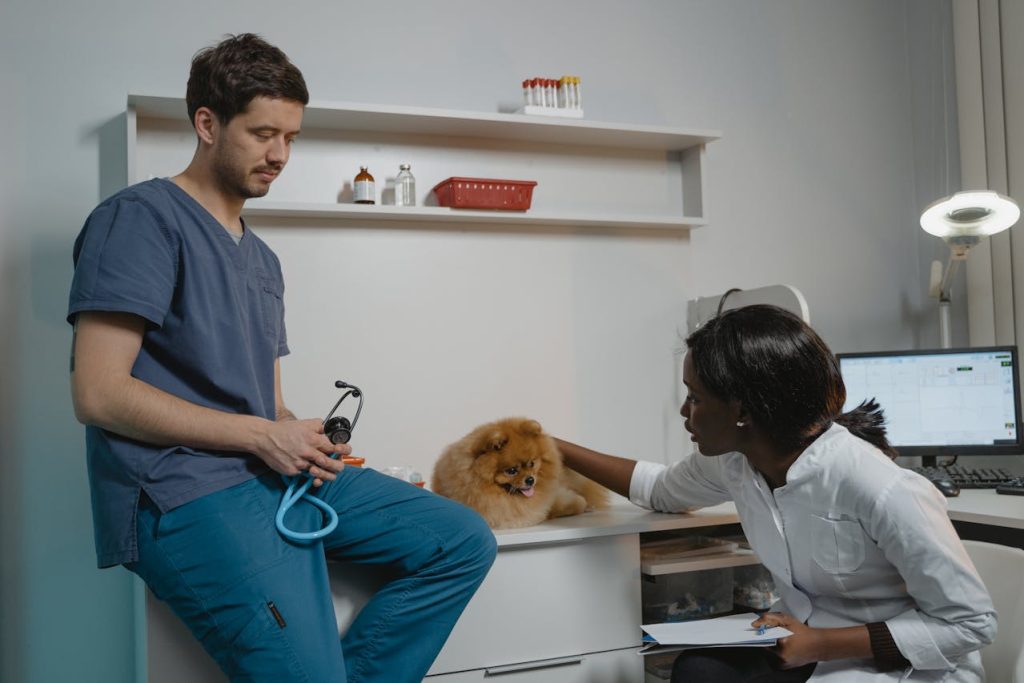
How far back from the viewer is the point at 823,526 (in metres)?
1.44

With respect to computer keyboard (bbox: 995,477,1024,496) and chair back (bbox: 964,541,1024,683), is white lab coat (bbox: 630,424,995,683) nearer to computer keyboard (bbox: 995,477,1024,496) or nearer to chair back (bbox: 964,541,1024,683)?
chair back (bbox: 964,541,1024,683)

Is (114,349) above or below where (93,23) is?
below

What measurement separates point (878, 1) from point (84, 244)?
2742 millimetres

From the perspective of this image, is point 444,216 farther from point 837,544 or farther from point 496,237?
point 837,544

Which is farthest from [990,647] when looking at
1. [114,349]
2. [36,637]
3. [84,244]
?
[36,637]

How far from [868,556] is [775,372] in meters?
0.32

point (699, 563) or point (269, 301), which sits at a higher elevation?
point (269, 301)

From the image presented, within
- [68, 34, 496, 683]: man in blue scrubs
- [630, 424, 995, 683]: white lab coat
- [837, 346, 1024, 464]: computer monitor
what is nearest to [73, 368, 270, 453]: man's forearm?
[68, 34, 496, 683]: man in blue scrubs

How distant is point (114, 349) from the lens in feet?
4.31

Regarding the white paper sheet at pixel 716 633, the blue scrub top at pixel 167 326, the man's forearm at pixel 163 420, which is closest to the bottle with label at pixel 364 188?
the blue scrub top at pixel 167 326

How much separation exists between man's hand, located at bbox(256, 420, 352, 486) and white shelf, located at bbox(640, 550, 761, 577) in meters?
0.81

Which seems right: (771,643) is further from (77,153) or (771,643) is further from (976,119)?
(976,119)

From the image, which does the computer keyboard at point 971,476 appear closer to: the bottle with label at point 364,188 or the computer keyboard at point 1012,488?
the computer keyboard at point 1012,488

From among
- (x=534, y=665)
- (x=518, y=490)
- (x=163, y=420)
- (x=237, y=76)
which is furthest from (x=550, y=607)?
(x=237, y=76)
